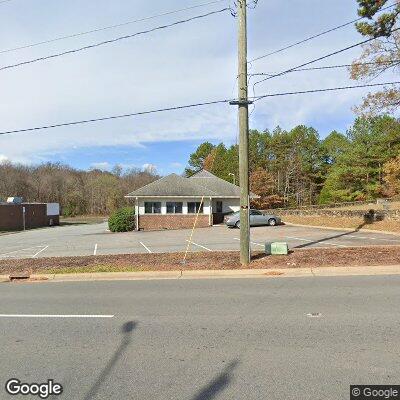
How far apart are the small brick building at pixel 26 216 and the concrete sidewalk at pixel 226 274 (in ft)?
160

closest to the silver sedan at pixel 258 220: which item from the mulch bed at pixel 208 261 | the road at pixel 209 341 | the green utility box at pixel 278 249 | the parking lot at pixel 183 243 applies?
the parking lot at pixel 183 243

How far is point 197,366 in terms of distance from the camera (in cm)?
511

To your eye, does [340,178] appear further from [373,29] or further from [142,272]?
[142,272]

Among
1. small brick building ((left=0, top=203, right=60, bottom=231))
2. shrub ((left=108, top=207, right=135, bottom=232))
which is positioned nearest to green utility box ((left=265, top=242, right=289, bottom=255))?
shrub ((left=108, top=207, right=135, bottom=232))

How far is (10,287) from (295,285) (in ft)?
24.5

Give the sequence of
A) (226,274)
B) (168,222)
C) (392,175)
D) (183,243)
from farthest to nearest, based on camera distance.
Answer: (392,175), (168,222), (183,243), (226,274)

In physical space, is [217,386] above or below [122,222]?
below

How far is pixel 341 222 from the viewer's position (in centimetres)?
3225

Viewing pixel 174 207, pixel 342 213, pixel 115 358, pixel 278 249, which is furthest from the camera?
pixel 174 207

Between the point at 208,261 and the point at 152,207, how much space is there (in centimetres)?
2592

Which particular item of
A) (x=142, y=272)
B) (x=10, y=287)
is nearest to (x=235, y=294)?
(x=142, y=272)

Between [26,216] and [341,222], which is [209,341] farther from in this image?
[26,216]
